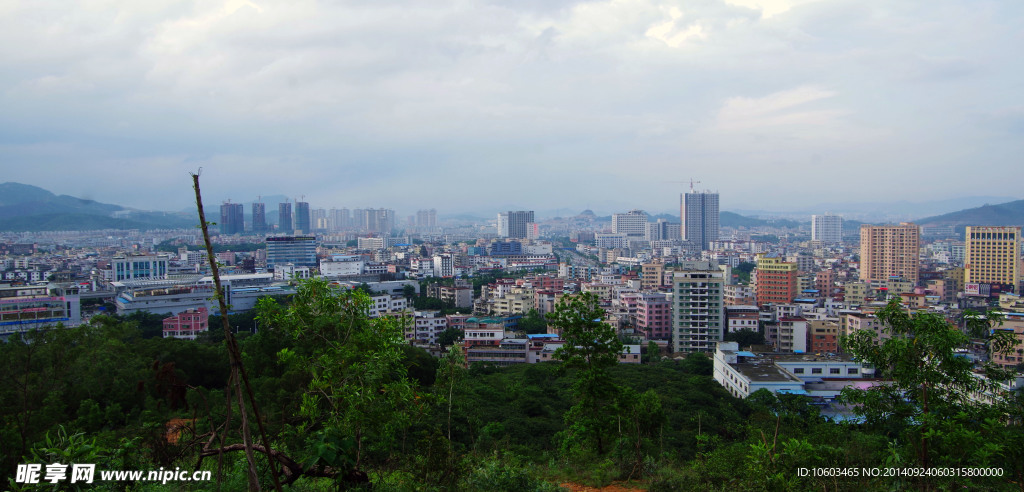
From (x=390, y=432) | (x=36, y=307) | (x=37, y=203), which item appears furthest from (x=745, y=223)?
(x=390, y=432)

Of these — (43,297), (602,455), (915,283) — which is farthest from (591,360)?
(915,283)

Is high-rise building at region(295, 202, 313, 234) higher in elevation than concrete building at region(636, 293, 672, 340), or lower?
higher

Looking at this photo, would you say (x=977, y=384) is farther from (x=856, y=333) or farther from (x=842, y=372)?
(x=842, y=372)

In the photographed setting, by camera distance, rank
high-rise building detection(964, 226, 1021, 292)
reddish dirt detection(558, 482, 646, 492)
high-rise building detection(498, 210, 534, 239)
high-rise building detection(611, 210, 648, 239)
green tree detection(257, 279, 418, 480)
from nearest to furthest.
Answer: green tree detection(257, 279, 418, 480), reddish dirt detection(558, 482, 646, 492), high-rise building detection(964, 226, 1021, 292), high-rise building detection(498, 210, 534, 239), high-rise building detection(611, 210, 648, 239)

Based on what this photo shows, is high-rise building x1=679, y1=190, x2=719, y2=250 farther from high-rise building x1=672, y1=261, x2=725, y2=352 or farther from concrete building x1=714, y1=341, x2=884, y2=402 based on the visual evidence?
concrete building x1=714, y1=341, x2=884, y2=402

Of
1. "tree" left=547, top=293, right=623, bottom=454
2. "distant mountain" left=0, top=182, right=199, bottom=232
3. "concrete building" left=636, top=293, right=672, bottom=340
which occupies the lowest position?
"concrete building" left=636, top=293, right=672, bottom=340

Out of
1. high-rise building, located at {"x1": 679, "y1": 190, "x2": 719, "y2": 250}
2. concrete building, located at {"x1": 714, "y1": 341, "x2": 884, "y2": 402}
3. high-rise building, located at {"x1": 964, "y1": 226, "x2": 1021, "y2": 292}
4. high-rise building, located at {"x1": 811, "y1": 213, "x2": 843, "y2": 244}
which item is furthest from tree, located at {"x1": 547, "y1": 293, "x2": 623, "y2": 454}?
high-rise building, located at {"x1": 811, "y1": 213, "x2": 843, "y2": 244}
